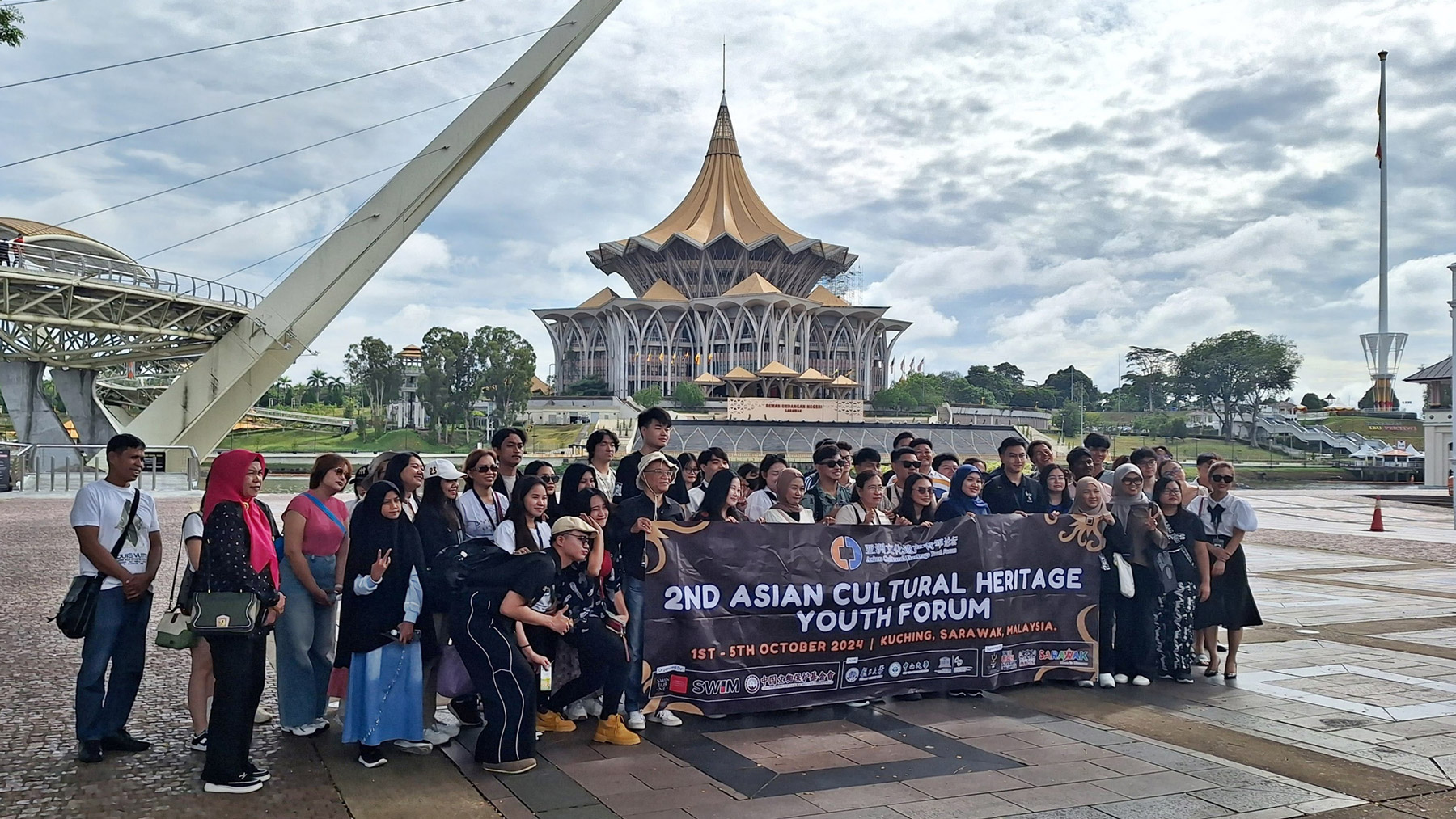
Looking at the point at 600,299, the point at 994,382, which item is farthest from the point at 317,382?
the point at 994,382

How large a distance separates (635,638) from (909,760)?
1799mm

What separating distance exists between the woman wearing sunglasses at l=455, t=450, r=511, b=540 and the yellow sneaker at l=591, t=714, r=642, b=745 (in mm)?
1278

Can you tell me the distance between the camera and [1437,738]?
19.5ft

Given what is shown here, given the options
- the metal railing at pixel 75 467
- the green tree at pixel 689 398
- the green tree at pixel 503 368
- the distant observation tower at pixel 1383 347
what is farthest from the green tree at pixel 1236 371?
the metal railing at pixel 75 467

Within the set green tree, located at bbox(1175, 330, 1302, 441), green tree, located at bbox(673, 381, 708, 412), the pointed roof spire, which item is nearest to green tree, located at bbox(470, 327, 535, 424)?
green tree, located at bbox(673, 381, 708, 412)

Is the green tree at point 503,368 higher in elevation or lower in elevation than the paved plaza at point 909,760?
higher

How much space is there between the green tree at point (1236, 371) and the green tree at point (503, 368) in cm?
5068

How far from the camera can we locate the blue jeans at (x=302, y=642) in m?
5.75

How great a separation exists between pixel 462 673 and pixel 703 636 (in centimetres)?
145

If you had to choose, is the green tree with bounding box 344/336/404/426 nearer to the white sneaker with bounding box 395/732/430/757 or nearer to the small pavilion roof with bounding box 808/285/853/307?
the small pavilion roof with bounding box 808/285/853/307

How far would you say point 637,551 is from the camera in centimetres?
629

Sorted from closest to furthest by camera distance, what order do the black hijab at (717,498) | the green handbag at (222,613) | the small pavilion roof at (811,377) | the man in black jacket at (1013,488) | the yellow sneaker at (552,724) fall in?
the green handbag at (222,613)
the yellow sneaker at (552,724)
the black hijab at (717,498)
the man in black jacket at (1013,488)
the small pavilion roof at (811,377)

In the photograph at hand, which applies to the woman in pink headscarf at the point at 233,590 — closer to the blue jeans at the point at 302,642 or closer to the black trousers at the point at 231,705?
the black trousers at the point at 231,705

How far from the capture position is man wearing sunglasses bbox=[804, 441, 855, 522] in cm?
727
